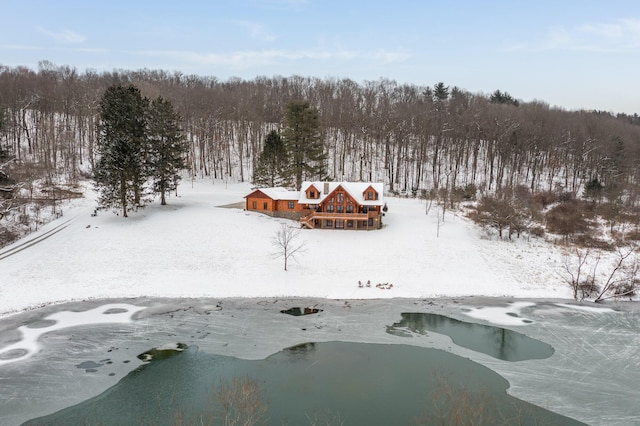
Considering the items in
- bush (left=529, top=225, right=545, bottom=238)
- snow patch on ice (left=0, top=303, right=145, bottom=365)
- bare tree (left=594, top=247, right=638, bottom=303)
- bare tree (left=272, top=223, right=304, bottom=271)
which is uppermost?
bush (left=529, top=225, right=545, bottom=238)

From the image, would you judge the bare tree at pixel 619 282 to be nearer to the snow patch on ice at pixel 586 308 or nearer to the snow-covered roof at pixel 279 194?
the snow patch on ice at pixel 586 308

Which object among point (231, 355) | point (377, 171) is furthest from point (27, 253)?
point (377, 171)

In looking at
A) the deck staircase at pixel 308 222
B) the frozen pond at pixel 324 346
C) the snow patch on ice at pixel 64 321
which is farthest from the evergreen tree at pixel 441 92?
the snow patch on ice at pixel 64 321

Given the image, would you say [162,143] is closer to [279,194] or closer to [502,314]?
[279,194]

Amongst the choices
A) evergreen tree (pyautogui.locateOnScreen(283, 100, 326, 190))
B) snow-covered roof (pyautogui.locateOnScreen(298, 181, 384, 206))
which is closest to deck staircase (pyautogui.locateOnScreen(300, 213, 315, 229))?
snow-covered roof (pyautogui.locateOnScreen(298, 181, 384, 206))

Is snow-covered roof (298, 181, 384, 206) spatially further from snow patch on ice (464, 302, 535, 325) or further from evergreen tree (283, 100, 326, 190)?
snow patch on ice (464, 302, 535, 325)

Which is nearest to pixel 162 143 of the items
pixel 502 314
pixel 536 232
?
pixel 502 314

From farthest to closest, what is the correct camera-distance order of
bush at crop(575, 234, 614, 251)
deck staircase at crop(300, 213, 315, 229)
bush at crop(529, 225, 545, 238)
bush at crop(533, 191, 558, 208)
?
bush at crop(533, 191, 558, 208) → deck staircase at crop(300, 213, 315, 229) → bush at crop(529, 225, 545, 238) → bush at crop(575, 234, 614, 251)
